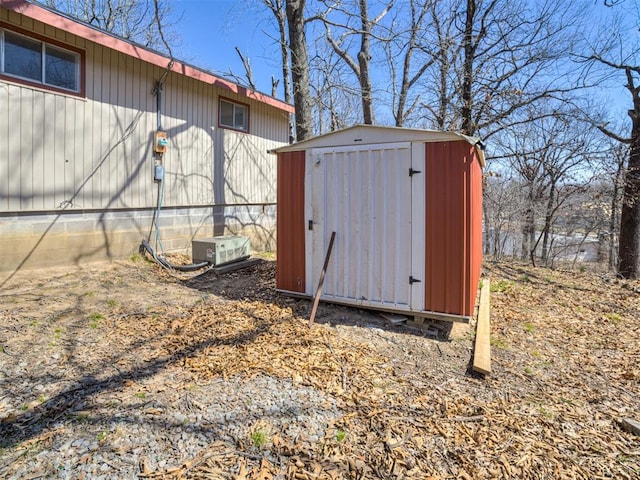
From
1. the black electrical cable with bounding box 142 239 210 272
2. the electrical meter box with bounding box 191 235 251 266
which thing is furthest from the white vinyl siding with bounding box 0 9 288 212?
the electrical meter box with bounding box 191 235 251 266

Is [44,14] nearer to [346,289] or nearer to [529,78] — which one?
[346,289]

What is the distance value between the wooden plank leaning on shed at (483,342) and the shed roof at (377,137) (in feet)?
6.43

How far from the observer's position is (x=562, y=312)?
5.25m

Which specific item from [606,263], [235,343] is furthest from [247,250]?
[606,263]

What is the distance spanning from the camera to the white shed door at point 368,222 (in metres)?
4.05

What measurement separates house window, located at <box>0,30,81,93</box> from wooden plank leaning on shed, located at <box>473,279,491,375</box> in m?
6.39

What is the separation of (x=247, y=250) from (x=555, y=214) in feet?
32.4

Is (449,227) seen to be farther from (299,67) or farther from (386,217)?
(299,67)

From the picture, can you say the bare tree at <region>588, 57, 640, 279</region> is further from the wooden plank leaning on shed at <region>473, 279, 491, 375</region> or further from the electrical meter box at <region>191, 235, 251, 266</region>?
the electrical meter box at <region>191, 235, 251, 266</region>

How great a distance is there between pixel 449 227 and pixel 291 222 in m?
1.96

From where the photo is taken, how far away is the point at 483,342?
3.71 metres

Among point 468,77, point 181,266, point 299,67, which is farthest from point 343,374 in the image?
point 468,77

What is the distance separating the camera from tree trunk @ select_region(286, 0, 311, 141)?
788 cm

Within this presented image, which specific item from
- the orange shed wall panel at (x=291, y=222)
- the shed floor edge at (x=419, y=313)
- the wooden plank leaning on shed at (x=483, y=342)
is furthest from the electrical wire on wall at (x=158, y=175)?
the wooden plank leaning on shed at (x=483, y=342)
